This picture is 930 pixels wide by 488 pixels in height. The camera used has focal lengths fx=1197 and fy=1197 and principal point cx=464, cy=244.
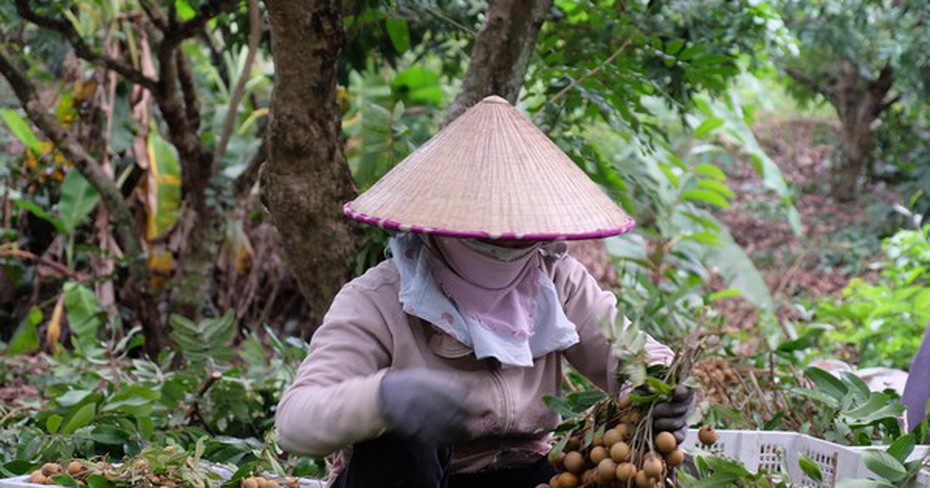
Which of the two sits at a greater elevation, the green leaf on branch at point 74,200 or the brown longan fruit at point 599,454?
the brown longan fruit at point 599,454

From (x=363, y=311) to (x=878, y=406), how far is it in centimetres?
125

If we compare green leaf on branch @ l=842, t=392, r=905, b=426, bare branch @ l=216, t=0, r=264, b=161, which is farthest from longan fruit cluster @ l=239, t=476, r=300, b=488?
bare branch @ l=216, t=0, r=264, b=161

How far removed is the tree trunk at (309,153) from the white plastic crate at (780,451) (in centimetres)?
111

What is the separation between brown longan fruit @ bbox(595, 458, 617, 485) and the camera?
202 cm

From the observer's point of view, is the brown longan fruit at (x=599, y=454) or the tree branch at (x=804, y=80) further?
the tree branch at (x=804, y=80)

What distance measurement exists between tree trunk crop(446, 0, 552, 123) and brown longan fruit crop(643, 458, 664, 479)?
1.48m

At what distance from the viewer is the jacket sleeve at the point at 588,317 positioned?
2352mm

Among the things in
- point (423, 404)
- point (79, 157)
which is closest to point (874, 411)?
point (423, 404)

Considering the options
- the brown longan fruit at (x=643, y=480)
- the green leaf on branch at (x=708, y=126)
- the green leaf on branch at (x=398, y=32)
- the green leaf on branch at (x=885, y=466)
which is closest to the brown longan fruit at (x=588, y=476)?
the brown longan fruit at (x=643, y=480)

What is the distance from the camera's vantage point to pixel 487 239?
2137 mm

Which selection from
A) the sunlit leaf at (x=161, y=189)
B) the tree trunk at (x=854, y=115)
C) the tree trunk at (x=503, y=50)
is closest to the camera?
the tree trunk at (x=503, y=50)

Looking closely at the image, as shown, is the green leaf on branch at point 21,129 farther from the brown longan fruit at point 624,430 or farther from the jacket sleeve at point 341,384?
the brown longan fruit at point 624,430

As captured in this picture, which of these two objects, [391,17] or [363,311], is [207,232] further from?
[363,311]

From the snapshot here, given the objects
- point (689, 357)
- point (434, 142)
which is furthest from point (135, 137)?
point (689, 357)
